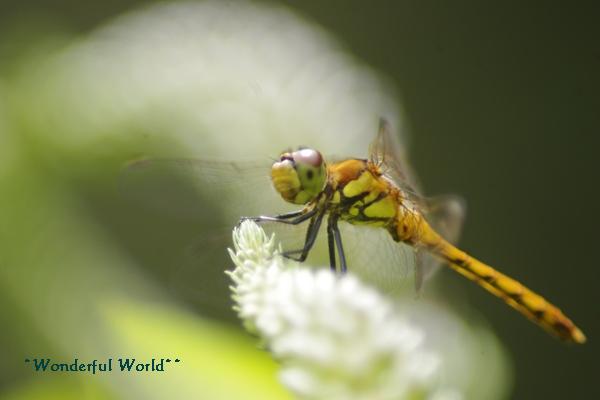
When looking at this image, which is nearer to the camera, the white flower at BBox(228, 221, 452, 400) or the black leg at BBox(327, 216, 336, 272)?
the white flower at BBox(228, 221, 452, 400)

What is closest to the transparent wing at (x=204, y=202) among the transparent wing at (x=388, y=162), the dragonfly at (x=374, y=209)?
the dragonfly at (x=374, y=209)

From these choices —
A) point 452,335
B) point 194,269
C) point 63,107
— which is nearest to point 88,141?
point 63,107

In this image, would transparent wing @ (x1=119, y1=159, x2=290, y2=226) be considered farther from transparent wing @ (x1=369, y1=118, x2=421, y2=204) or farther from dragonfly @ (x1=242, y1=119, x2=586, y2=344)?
transparent wing @ (x1=369, y1=118, x2=421, y2=204)

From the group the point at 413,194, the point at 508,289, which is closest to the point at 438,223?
the point at 413,194

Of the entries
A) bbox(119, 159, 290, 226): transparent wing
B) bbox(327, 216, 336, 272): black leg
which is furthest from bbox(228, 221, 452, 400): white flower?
bbox(119, 159, 290, 226): transparent wing

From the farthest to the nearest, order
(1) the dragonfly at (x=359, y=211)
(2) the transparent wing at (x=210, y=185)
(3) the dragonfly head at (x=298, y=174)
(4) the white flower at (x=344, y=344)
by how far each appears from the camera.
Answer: (2) the transparent wing at (x=210, y=185) < (1) the dragonfly at (x=359, y=211) < (3) the dragonfly head at (x=298, y=174) < (4) the white flower at (x=344, y=344)

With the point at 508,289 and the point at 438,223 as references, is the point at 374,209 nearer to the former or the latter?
the point at 438,223

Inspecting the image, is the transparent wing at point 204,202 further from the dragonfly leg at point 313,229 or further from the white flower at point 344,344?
the white flower at point 344,344
